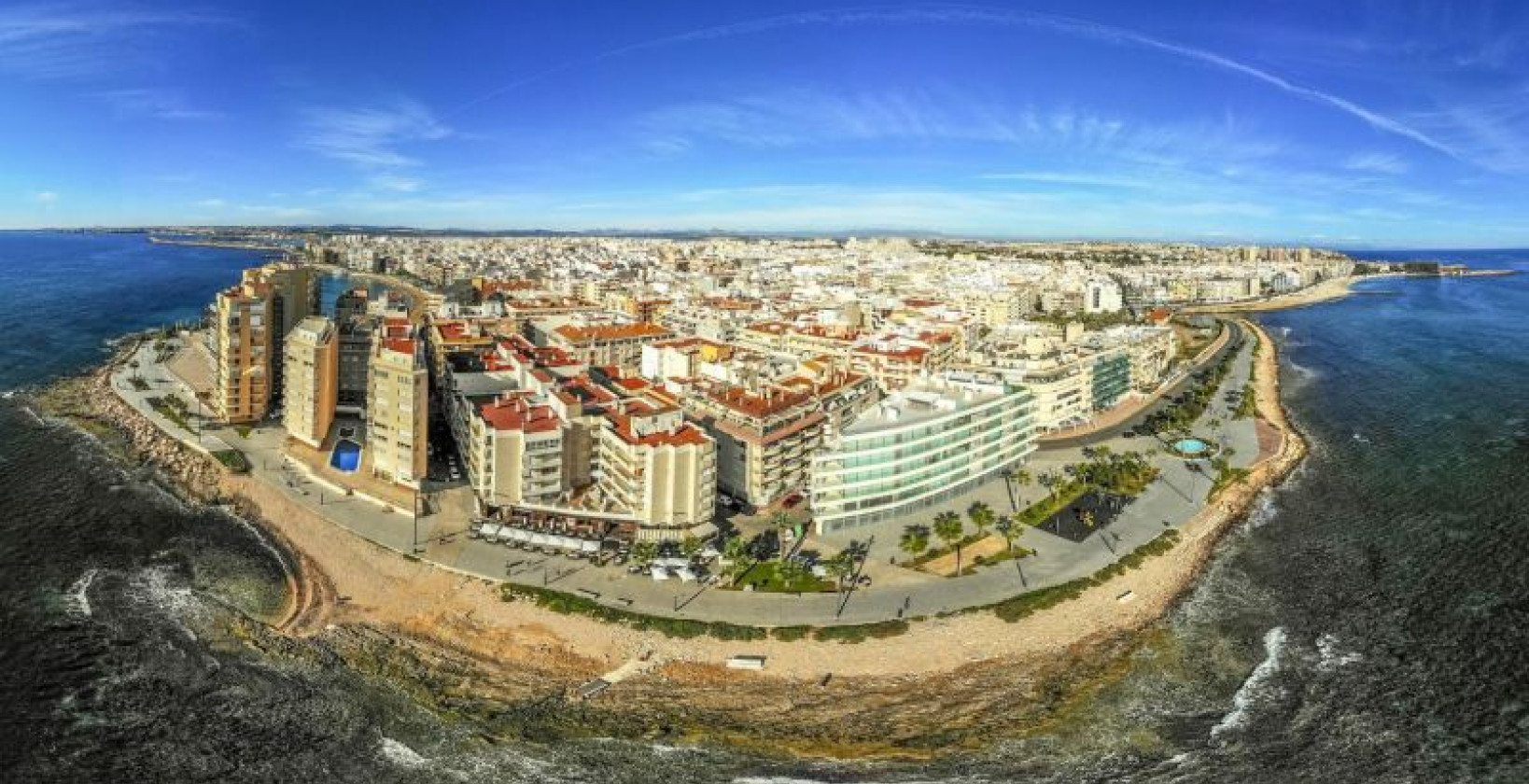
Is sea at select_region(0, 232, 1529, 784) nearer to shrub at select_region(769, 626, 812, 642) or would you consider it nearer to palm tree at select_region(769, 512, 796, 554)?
shrub at select_region(769, 626, 812, 642)

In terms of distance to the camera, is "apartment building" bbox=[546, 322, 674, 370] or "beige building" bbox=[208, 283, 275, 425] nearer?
"beige building" bbox=[208, 283, 275, 425]

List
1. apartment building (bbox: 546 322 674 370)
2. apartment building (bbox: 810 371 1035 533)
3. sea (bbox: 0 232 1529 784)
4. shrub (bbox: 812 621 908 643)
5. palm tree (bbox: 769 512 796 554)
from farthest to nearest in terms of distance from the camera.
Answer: apartment building (bbox: 546 322 674 370) → apartment building (bbox: 810 371 1035 533) → palm tree (bbox: 769 512 796 554) → shrub (bbox: 812 621 908 643) → sea (bbox: 0 232 1529 784)

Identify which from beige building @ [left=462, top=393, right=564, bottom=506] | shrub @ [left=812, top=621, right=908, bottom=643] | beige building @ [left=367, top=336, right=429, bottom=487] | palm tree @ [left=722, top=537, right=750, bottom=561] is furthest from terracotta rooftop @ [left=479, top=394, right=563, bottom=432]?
shrub @ [left=812, top=621, right=908, bottom=643]

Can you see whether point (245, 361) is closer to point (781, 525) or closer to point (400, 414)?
point (400, 414)

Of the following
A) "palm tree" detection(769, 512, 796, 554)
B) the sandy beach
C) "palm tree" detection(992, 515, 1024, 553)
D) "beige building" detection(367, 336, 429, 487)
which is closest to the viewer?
the sandy beach

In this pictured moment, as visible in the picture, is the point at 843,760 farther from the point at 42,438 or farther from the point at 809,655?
the point at 42,438

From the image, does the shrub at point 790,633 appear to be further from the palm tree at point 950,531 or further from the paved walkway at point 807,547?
the palm tree at point 950,531

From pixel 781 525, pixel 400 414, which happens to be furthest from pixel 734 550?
pixel 400 414

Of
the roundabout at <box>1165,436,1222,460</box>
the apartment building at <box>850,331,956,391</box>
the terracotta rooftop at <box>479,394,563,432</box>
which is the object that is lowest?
the roundabout at <box>1165,436,1222,460</box>
